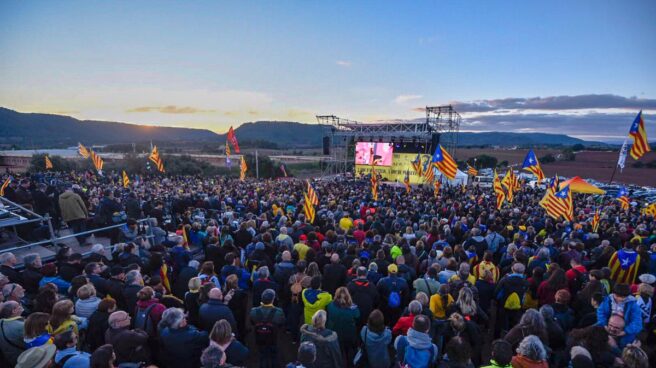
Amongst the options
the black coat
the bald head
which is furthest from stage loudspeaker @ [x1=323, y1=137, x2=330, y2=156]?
the bald head

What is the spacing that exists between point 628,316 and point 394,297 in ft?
9.17

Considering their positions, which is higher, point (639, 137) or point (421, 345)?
point (639, 137)

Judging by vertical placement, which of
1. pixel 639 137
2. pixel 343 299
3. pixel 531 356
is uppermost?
pixel 639 137

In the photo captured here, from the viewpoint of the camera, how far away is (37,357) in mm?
2668

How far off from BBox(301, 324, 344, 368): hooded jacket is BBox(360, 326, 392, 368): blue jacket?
18.3 inches

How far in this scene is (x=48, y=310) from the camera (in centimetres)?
376

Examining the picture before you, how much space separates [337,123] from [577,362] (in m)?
32.0

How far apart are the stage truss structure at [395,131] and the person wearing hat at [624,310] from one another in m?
25.4

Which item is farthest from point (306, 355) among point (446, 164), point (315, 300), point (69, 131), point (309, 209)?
point (69, 131)

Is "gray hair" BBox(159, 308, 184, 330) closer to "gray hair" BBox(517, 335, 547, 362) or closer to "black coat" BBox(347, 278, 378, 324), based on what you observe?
"black coat" BBox(347, 278, 378, 324)

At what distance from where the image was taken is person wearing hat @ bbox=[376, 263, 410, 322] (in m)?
5.04

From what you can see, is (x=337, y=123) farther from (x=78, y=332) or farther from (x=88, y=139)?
(x=88, y=139)

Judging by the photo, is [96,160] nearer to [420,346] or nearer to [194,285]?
[194,285]

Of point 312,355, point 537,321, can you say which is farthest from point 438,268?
point 312,355
